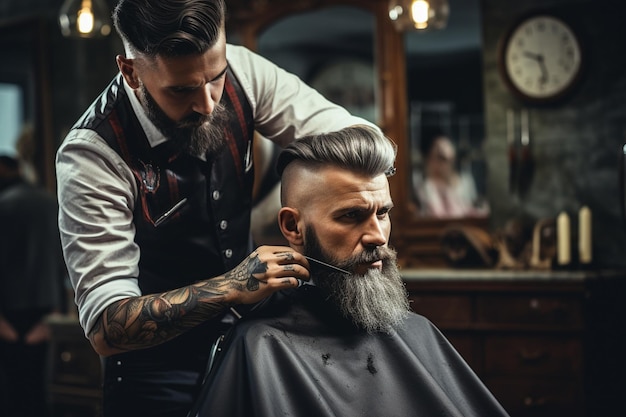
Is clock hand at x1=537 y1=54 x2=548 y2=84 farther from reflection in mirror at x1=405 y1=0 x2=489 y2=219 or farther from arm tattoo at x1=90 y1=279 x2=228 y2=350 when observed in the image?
arm tattoo at x1=90 y1=279 x2=228 y2=350

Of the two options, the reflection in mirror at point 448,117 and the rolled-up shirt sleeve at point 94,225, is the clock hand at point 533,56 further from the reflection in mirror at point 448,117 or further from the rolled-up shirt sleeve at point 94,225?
the rolled-up shirt sleeve at point 94,225

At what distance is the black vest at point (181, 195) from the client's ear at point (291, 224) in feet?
0.61

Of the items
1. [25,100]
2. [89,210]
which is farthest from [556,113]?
[25,100]

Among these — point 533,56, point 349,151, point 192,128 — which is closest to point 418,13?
point 533,56

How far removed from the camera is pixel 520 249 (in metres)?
4.15

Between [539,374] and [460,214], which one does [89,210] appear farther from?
[460,214]

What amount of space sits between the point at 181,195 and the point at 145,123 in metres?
0.21

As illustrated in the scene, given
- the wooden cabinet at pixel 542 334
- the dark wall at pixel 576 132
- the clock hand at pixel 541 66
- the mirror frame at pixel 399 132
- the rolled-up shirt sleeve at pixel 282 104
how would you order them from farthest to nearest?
the mirror frame at pixel 399 132
the clock hand at pixel 541 66
the dark wall at pixel 576 132
the wooden cabinet at pixel 542 334
the rolled-up shirt sleeve at pixel 282 104

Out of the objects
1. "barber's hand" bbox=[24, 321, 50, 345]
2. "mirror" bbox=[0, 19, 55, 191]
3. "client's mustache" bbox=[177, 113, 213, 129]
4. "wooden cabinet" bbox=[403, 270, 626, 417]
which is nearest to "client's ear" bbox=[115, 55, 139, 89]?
"client's mustache" bbox=[177, 113, 213, 129]

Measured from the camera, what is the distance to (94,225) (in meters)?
1.87

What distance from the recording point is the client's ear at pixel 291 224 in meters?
1.99

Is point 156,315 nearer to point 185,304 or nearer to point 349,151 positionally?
point 185,304

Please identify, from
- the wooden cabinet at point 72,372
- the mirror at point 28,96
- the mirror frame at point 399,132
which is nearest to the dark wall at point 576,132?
the mirror frame at point 399,132

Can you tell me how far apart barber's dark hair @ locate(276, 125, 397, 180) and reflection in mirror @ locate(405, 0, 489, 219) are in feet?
8.45
